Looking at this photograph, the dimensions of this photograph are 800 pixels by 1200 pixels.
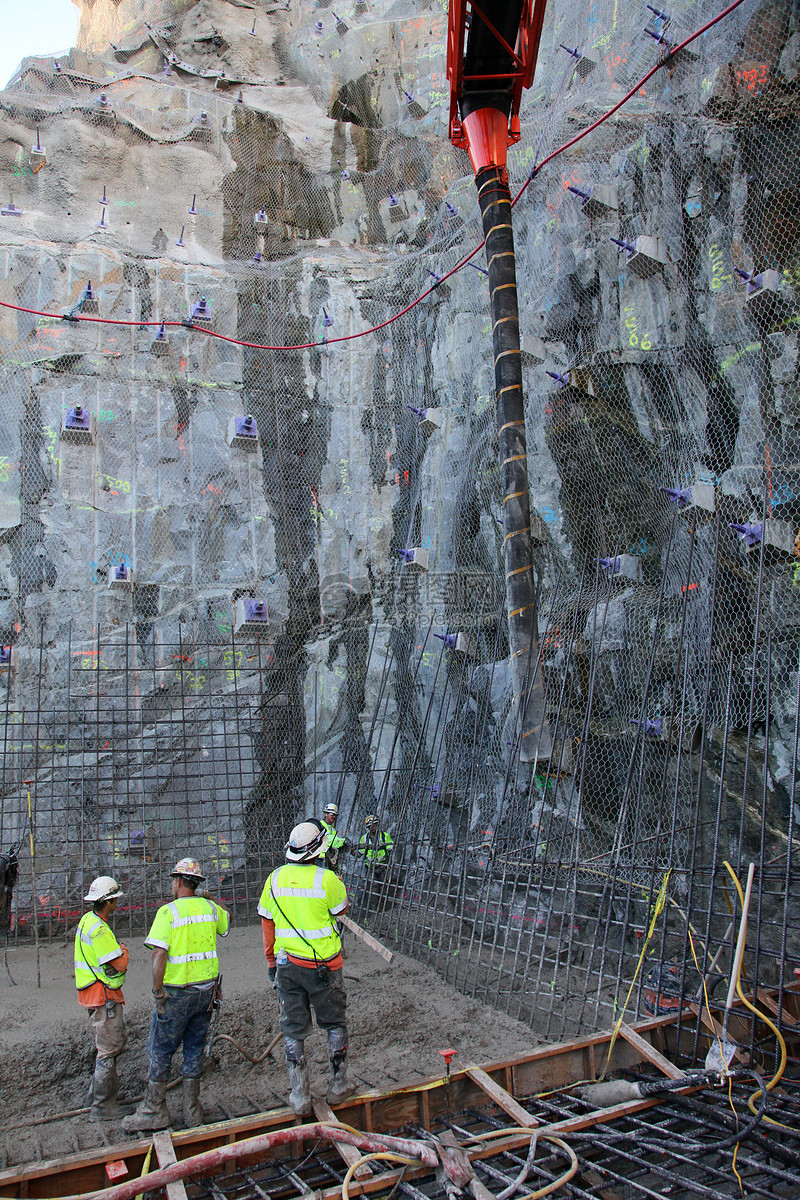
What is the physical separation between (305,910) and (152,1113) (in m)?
1.32

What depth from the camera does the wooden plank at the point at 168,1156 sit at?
3.13 m

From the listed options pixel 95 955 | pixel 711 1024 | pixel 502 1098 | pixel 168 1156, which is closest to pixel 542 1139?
pixel 502 1098

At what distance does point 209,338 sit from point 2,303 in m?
2.96

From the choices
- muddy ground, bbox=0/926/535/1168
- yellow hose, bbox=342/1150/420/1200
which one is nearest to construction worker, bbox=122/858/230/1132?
muddy ground, bbox=0/926/535/1168

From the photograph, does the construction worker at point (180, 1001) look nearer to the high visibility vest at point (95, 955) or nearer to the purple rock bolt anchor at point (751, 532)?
the high visibility vest at point (95, 955)

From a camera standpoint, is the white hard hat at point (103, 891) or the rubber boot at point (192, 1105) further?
the white hard hat at point (103, 891)

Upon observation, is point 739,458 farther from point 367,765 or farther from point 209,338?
point 209,338

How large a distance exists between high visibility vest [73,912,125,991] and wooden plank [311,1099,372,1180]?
1486mm

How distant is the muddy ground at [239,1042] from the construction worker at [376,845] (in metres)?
1.40

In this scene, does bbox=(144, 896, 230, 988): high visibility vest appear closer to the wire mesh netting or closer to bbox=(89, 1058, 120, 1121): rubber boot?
bbox=(89, 1058, 120, 1121): rubber boot

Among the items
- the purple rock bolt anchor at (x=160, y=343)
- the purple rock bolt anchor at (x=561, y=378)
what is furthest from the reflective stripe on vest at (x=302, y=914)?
the purple rock bolt anchor at (x=160, y=343)

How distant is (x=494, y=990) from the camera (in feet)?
21.7

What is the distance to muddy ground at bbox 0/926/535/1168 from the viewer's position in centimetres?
441

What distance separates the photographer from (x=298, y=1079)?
12.9 feet
